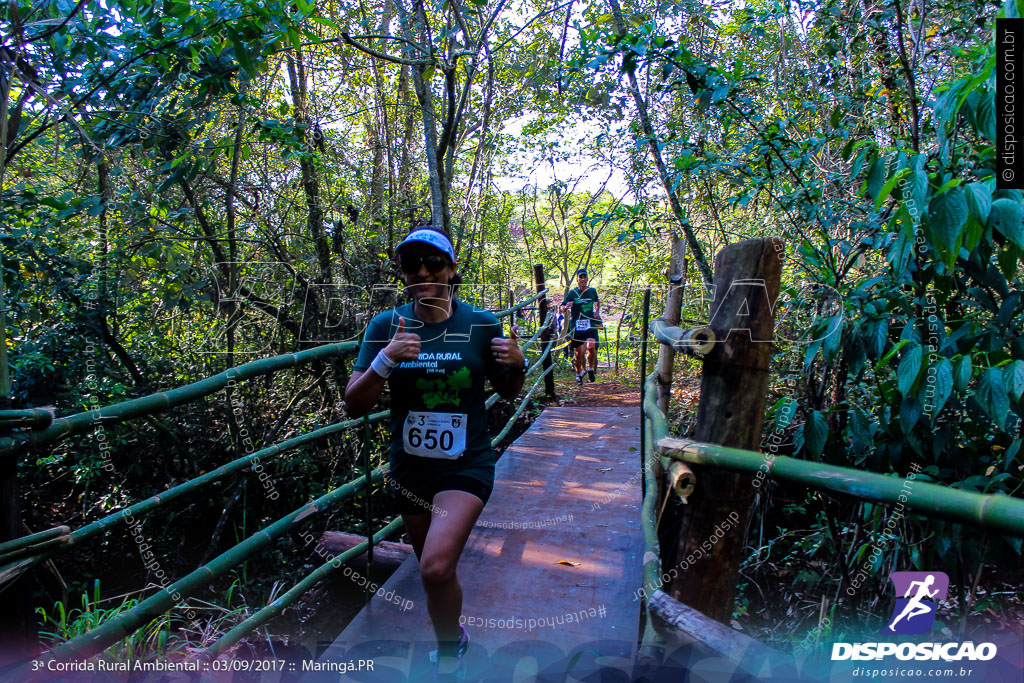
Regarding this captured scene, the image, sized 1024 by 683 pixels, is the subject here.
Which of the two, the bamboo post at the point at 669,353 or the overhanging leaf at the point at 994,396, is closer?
the overhanging leaf at the point at 994,396

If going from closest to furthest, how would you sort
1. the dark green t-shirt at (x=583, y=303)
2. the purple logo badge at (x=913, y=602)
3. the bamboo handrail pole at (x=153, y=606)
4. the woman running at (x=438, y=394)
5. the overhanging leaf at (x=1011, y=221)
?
the purple logo badge at (x=913, y=602) → the bamboo handrail pole at (x=153, y=606) → the overhanging leaf at (x=1011, y=221) → the woman running at (x=438, y=394) → the dark green t-shirt at (x=583, y=303)

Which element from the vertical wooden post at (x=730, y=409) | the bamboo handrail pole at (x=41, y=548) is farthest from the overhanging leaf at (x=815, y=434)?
the bamboo handrail pole at (x=41, y=548)

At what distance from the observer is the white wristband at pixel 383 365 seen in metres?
1.66

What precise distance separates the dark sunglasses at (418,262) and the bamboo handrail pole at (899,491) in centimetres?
100

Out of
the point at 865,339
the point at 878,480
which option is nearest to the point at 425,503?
the point at 878,480

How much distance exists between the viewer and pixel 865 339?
2080 mm

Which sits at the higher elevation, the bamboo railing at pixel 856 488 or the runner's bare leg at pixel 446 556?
the bamboo railing at pixel 856 488

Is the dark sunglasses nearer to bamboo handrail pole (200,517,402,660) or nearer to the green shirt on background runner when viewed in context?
bamboo handrail pole (200,517,402,660)

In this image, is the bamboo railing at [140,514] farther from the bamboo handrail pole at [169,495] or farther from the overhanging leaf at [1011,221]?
the overhanging leaf at [1011,221]

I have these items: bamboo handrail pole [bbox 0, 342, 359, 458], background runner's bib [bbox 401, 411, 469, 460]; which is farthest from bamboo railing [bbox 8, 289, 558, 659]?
background runner's bib [bbox 401, 411, 469, 460]

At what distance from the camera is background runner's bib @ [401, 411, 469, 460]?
179 centimetres

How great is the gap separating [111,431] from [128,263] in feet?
4.00

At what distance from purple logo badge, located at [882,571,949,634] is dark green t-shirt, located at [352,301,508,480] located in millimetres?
1078

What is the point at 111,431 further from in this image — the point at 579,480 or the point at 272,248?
the point at 579,480
